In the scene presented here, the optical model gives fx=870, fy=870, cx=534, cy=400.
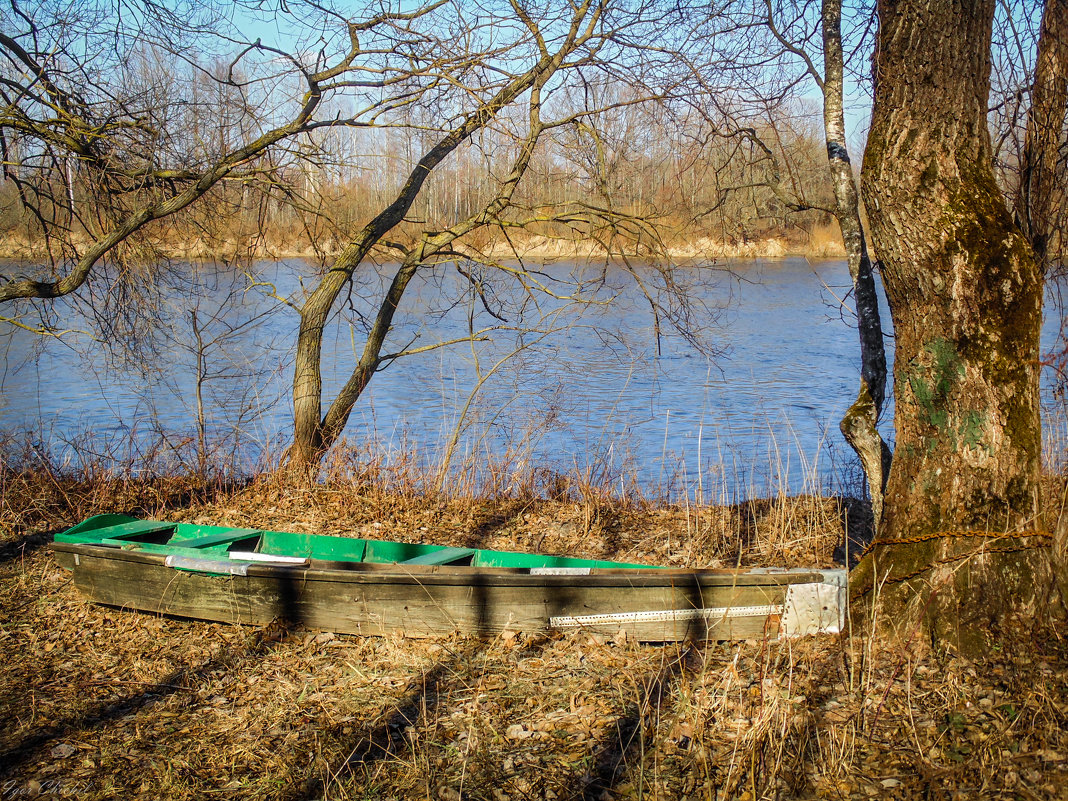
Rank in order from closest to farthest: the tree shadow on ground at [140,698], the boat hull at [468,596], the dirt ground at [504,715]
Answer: the dirt ground at [504,715] → the tree shadow on ground at [140,698] → the boat hull at [468,596]

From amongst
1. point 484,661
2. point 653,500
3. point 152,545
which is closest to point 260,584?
point 152,545

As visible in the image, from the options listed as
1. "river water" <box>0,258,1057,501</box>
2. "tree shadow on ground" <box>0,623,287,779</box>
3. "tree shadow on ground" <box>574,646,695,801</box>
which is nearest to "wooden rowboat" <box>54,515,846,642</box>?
"tree shadow on ground" <box>0,623,287,779</box>

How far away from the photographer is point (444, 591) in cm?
452

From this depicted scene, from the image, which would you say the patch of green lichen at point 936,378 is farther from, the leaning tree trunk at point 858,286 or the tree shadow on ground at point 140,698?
the tree shadow on ground at point 140,698

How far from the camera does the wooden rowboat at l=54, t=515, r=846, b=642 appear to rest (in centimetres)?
414

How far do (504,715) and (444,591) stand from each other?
907 mm

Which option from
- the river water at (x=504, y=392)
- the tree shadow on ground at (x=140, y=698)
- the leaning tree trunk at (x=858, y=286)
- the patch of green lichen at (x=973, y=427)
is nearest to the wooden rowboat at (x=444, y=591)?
the tree shadow on ground at (x=140, y=698)

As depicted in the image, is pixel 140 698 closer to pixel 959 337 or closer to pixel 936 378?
pixel 936 378

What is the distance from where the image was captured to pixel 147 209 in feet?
21.3

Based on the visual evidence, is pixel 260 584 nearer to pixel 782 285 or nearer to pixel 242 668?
pixel 242 668

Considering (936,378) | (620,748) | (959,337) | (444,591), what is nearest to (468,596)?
(444,591)

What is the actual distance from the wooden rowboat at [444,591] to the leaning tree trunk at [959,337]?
1.63 ft

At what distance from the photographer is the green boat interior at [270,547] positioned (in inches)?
202

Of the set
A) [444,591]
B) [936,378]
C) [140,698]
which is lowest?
[140,698]
